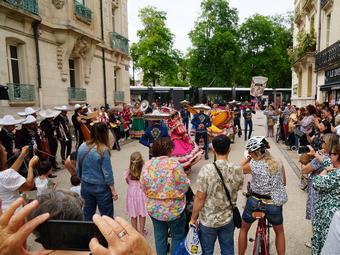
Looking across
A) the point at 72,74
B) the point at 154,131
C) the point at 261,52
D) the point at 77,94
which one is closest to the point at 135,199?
the point at 154,131

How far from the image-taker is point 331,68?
45.8ft

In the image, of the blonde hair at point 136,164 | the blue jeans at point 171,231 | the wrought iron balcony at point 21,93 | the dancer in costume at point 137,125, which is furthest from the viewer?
the dancer in costume at point 137,125

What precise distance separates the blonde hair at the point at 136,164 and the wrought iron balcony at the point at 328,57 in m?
12.2

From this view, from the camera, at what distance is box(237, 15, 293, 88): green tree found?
36.0 m

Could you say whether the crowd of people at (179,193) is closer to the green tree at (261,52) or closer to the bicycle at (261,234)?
the bicycle at (261,234)

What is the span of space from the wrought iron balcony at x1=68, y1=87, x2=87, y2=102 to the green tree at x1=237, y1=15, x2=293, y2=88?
83.4ft

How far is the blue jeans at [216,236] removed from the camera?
2957 mm

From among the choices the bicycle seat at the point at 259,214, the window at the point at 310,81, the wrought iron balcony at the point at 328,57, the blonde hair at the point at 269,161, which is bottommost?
the bicycle seat at the point at 259,214

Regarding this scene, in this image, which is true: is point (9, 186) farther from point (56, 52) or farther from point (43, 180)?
point (56, 52)

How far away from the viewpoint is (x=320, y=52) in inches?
603

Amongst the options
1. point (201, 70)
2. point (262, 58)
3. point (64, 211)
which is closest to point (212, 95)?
point (201, 70)

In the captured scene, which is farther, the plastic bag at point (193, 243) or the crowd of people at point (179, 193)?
the plastic bag at point (193, 243)

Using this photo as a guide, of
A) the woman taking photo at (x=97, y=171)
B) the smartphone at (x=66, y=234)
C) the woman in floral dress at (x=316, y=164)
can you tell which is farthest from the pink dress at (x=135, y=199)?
the smartphone at (x=66, y=234)

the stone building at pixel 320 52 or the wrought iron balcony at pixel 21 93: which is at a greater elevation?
the stone building at pixel 320 52
